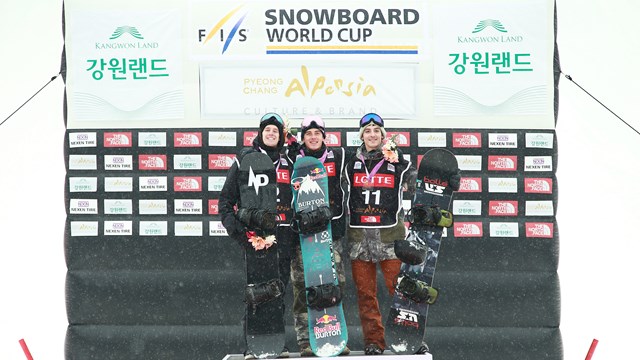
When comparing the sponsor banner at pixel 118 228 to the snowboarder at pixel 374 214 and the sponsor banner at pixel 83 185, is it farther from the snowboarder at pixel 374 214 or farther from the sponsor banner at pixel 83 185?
the snowboarder at pixel 374 214

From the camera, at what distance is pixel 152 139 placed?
5898 millimetres

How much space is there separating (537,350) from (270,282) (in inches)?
92.5

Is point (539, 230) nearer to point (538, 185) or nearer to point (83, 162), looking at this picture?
point (538, 185)

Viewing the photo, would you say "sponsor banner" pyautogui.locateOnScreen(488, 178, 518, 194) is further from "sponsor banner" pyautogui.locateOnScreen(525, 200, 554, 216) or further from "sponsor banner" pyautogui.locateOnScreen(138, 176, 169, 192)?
"sponsor banner" pyautogui.locateOnScreen(138, 176, 169, 192)

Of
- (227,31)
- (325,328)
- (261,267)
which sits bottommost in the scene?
(325,328)

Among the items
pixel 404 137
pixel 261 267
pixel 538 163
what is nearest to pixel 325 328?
pixel 261 267

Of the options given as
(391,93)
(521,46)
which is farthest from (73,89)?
(521,46)

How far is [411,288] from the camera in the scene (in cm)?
497

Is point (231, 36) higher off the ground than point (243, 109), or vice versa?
point (231, 36)

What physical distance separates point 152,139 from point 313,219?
68.8 inches

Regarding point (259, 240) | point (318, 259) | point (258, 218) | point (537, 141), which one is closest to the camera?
point (258, 218)

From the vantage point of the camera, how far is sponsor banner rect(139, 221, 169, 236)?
19.4ft

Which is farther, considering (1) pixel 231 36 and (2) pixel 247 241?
(1) pixel 231 36

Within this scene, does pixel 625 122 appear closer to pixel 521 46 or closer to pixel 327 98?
pixel 521 46
